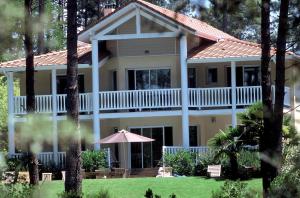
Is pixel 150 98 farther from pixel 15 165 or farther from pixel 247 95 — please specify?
pixel 15 165

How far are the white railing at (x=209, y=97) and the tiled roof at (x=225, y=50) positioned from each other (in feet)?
4.68

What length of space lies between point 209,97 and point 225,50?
2.27 meters

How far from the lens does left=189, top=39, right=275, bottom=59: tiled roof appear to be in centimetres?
2785

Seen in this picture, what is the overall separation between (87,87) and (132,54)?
2.85 meters

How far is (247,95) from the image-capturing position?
28094 millimetres

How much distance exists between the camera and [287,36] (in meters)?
7.66

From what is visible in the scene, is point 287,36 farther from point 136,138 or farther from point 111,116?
point 111,116

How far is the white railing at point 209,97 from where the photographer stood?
28.1 meters

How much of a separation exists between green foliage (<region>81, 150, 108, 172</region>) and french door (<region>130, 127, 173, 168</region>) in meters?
3.11

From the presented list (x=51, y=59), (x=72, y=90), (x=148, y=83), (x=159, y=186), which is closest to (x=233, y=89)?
(x=148, y=83)

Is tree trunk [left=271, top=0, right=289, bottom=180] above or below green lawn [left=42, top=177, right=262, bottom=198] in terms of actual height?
above

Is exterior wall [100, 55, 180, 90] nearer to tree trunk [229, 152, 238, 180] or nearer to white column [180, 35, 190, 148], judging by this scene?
white column [180, 35, 190, 148]

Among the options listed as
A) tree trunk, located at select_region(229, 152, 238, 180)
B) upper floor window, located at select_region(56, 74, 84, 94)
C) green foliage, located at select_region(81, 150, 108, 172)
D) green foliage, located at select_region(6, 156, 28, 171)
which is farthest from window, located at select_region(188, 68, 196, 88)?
green foliage, located at select_region(6, 156, 28, 171)

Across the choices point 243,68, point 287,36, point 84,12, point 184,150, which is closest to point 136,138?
point 184,150
